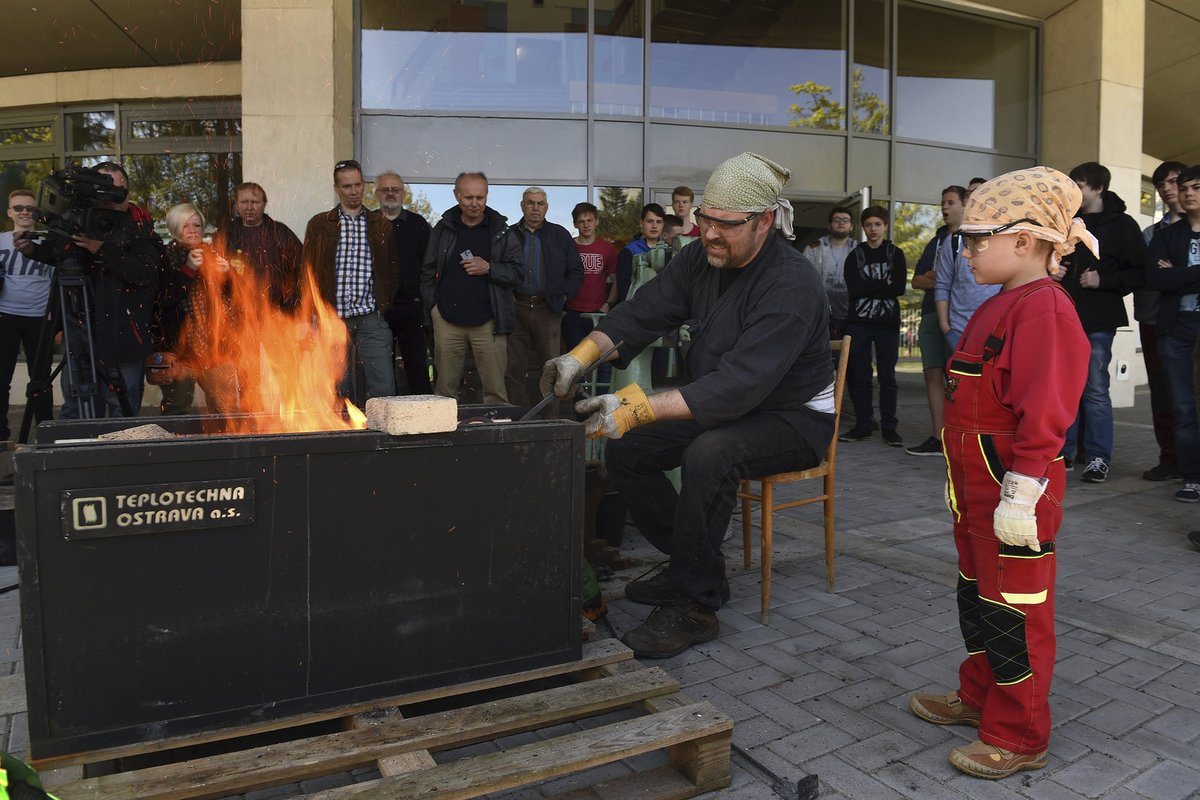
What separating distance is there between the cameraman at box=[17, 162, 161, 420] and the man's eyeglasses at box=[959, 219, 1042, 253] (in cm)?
408

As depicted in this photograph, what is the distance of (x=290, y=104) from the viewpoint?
7.33 meters

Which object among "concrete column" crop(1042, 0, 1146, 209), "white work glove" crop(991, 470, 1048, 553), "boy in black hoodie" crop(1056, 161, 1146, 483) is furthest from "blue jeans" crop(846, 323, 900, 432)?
"white work glove" crop(991, 470, 1048, 553)

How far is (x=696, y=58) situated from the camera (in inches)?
365

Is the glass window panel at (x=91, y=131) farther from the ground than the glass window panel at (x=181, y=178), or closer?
farther from the ground

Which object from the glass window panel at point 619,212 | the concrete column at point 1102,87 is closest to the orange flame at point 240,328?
the glass window panel at point 619,212

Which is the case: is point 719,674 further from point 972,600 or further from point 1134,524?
point 1134,524

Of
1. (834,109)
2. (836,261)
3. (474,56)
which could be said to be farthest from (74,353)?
(834,109)

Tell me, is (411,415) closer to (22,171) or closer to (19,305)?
(19,305)

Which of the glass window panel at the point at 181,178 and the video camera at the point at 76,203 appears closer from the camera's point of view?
the video camera at the point at 76,203

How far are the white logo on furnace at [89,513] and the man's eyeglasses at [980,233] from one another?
228 centimetres

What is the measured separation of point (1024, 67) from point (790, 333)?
1000 cm

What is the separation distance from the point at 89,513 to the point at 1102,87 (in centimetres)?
1153

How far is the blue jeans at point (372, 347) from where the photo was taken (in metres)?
5.72

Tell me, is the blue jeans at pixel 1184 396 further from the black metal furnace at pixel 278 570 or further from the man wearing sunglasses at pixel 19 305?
the man wearing sunglasses at pixel 19 305
